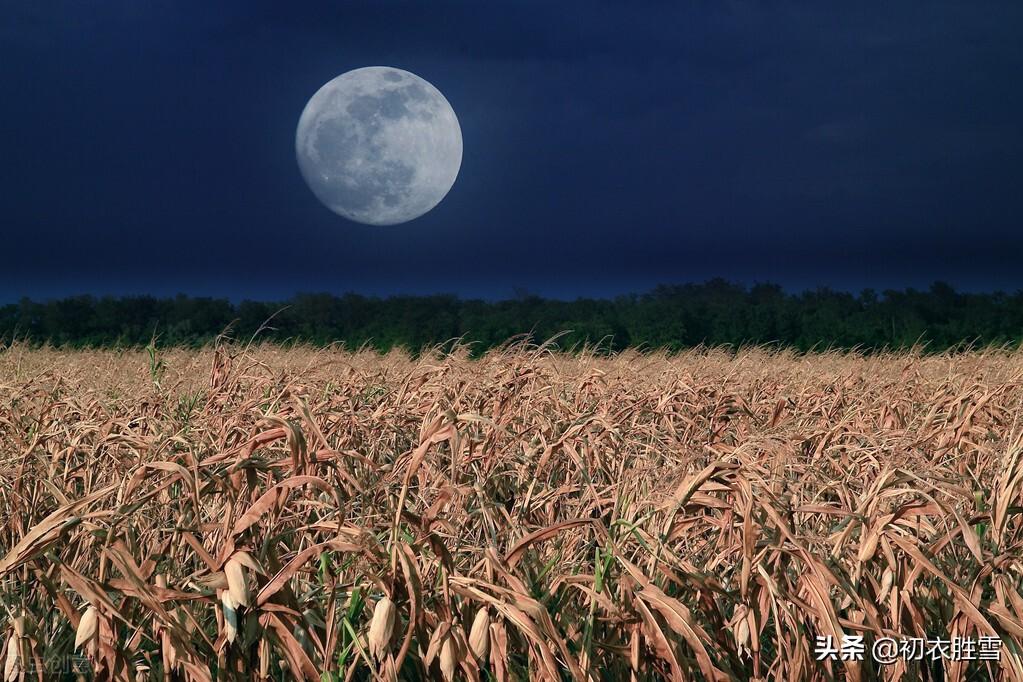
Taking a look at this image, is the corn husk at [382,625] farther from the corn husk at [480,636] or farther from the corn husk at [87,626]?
the corn husk at [87,626]

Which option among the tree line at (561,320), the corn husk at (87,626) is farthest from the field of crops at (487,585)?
the tree line at (561,320)

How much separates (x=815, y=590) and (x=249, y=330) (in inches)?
904

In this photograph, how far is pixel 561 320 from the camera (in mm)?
23875

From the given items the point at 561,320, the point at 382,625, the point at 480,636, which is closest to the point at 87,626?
the point at 382,625

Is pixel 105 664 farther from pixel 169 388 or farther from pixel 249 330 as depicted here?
pixel 249 330

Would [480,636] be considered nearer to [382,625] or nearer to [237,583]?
[382,625]

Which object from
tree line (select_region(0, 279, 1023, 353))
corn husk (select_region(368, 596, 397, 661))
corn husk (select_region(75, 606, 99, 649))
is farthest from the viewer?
tree line (select_region(0, 279, 1023, 353))

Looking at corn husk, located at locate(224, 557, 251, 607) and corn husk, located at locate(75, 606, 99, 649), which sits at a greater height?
corn husk, located at locate(224, 557, 251, 607)

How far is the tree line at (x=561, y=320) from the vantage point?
21734 mm

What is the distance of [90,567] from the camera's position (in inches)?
96.5

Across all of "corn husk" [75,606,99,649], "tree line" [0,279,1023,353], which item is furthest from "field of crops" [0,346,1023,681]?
"tree line" [0,279,1023,353]

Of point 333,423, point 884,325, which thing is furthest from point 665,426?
point 884,325

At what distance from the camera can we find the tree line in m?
21.7

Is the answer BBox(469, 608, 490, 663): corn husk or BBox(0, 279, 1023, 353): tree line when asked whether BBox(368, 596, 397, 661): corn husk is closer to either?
BBox(469, 608, 490, 663): corn husk
